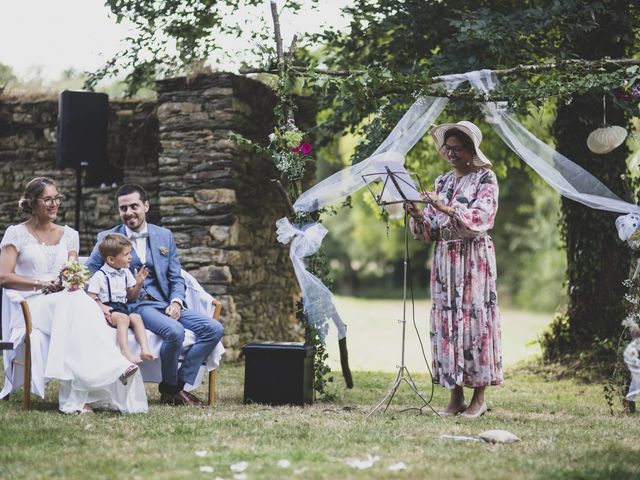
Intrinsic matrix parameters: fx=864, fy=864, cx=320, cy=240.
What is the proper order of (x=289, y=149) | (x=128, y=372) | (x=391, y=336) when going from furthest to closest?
(x=391, y=336), (x=289, y=149), (x=128, y=372)

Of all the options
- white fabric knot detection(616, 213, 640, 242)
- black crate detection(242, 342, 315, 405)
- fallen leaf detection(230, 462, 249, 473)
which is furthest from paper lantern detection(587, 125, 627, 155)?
fallen leaf detection(230, 462, 249, 473)

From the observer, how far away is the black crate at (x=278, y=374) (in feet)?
20.0

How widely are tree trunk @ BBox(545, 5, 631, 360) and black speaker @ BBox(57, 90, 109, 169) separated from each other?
15.6ft

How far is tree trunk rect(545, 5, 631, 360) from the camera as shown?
8422 mm

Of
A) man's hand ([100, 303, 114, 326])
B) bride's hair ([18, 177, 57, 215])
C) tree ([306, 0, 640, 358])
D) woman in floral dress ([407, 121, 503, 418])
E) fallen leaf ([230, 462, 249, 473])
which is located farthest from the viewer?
tree ([306, 0, 640, 358])

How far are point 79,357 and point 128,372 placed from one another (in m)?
0.34

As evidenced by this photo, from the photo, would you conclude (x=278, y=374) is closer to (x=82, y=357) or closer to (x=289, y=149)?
(x=82, y=357)

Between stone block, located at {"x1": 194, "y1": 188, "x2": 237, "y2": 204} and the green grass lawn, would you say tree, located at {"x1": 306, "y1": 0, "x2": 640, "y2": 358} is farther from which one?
the green grass lawn

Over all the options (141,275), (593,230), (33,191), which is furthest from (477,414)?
(593,230)

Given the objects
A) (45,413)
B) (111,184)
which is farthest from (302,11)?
(45,413)

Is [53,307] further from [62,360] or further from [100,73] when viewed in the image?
[100,73]

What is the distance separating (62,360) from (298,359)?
5.28 ft

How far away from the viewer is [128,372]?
5.41 m

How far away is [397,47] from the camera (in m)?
8.91
